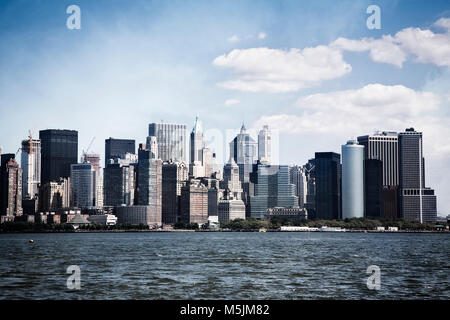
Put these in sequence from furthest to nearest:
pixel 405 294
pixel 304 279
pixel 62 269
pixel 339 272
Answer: pixel 62 269
pixel 339 272
pixel 304 279
pixel 405 294

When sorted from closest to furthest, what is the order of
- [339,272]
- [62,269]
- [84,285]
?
1. [84,285]
2. [339,272]
3. [62,269]
